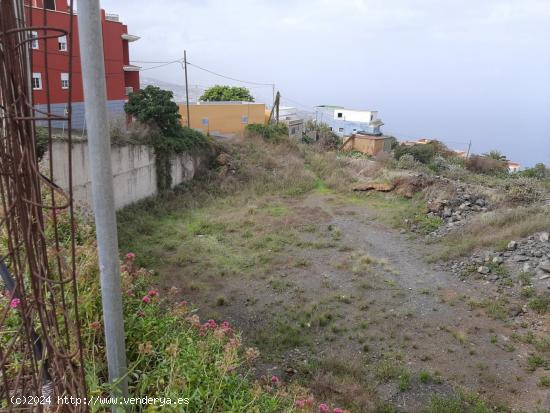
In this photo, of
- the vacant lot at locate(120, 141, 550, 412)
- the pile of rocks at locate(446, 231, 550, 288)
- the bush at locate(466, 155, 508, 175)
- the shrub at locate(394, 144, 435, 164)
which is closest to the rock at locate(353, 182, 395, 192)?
the vacant lot at locate(120, 141, 550, 412)

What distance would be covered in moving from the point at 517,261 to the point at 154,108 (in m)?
10.2

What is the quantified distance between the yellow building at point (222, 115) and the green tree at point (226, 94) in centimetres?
364

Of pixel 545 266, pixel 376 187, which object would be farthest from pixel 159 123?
pixel 545 266

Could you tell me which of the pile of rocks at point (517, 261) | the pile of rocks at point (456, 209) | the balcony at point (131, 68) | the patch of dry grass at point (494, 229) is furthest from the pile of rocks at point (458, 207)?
the balcony at point (131, 68)

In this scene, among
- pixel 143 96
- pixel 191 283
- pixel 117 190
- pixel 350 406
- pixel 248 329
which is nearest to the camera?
pixel 350 406

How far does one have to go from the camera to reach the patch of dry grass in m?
8.91

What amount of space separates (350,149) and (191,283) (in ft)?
60.9

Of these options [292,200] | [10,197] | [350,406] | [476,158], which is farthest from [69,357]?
[476,158]

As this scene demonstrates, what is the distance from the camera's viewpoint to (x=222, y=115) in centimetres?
2225

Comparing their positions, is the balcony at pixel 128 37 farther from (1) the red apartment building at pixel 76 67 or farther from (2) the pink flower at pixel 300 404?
(2) the pink flower at pixel 300 404

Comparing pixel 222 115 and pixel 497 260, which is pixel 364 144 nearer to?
pixel 222 115

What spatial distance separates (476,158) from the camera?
810 inches

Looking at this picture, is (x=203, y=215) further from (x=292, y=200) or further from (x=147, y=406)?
(x=147, y=406)

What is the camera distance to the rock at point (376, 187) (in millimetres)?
13562
